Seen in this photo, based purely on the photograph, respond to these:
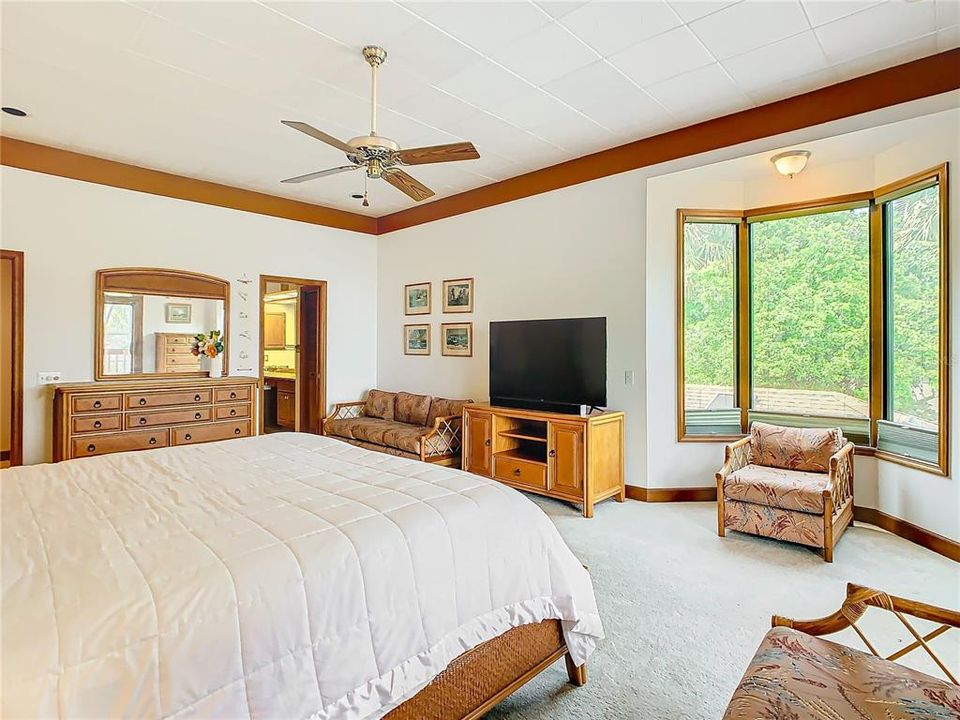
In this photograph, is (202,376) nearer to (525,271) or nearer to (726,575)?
(525,271)

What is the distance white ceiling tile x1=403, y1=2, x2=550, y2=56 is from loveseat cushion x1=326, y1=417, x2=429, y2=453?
3.61 meters

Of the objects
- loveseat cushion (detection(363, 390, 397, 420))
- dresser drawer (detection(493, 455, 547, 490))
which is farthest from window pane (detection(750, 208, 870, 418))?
loveseat cushion (detection(363, 390, 397, 420))

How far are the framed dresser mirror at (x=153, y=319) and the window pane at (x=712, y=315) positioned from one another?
16.0ft

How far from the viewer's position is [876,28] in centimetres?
294

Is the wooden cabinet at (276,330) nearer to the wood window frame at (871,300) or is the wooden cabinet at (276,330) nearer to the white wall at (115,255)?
the white wall at (115,255)

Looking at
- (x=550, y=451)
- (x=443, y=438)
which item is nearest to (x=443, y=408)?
(x=443, y=438)

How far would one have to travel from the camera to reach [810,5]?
9.04 feet

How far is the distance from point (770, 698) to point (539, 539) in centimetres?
86

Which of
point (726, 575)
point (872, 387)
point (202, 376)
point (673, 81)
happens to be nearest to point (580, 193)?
point (673, 81)

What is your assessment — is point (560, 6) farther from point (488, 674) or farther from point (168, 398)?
point (168, 398)

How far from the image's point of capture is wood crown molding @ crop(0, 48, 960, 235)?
335cm

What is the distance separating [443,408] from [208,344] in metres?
2.61

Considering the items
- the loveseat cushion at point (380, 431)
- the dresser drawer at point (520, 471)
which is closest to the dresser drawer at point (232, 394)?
the loveseat cushion at point (380, 431)

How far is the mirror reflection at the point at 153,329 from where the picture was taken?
498 centimetres
